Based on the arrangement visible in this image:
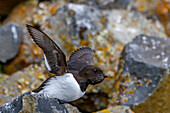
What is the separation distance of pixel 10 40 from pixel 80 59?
301 cm

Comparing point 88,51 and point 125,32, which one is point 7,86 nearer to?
point 88,51

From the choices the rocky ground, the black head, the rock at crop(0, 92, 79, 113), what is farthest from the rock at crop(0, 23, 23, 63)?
the rock at crop(0, 92, 79, 113)

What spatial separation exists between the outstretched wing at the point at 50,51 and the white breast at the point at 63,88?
0.13 meters

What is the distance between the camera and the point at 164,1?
8.67 metres

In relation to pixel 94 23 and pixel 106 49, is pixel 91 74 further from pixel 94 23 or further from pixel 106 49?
pixel 94 23

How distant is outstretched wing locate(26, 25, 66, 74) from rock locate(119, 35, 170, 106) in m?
2.04

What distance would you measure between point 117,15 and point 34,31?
4.32 m

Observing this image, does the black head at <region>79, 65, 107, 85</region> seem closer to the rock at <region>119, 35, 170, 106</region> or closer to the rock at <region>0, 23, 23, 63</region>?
the rock at <region>119, 35, 170, 106</region>

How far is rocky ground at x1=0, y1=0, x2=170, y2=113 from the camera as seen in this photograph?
5.48 metres

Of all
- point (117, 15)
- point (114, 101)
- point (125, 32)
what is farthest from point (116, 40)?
point (114, 101)

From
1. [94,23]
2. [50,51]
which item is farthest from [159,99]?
[50,51]

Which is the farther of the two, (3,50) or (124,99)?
(3,50)

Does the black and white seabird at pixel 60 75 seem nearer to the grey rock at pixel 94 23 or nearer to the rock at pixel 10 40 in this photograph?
the grey rock at pixel 94 23

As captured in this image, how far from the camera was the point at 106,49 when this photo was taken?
6617mm
